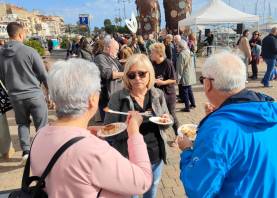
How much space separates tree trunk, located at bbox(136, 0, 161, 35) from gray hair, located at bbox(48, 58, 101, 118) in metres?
26.3

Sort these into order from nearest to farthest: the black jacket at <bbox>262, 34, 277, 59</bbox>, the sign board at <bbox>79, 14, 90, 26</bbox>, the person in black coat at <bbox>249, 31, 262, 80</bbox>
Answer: the black jacket at <bbox>262, 34, 277, 59</bbox>
the person in black coat at <bbox>249, 31, 262, 80</bbox>
the sign board at <bbox>79, 14, 90, 26</bbox>

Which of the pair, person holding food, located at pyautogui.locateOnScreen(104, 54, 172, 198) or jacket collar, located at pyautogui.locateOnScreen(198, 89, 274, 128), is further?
person holding food, located at pyautogui.locateOnScreen(104, 54, 172, 198)

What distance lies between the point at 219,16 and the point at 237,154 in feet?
48.5

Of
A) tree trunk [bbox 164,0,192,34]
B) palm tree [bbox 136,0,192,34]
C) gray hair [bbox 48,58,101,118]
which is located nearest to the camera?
gray hair [bbox 48,58,101,118]

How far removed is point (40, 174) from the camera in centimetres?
155

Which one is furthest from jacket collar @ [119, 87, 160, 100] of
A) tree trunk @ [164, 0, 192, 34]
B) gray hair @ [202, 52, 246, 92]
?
tree trunk @ [164, 0, 192, 34]

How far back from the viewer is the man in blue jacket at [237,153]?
1.59 metres

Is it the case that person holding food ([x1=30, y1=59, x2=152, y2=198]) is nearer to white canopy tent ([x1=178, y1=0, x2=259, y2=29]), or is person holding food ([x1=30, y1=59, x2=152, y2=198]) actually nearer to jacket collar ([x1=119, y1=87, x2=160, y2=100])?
jacket collar ([x1=119, y1=87, x2=160, y2=100])

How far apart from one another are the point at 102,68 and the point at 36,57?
1218 mm

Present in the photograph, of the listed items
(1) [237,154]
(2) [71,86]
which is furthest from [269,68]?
(2) [71,86]

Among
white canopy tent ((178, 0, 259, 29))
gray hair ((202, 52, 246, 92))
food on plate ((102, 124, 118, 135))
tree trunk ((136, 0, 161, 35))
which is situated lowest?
food on plate ((102, 124, 118, 135))

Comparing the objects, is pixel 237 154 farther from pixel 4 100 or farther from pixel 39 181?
pixel 4 100

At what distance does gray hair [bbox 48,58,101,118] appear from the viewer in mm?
1584

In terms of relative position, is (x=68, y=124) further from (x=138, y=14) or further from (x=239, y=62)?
(x=138, y=14)
